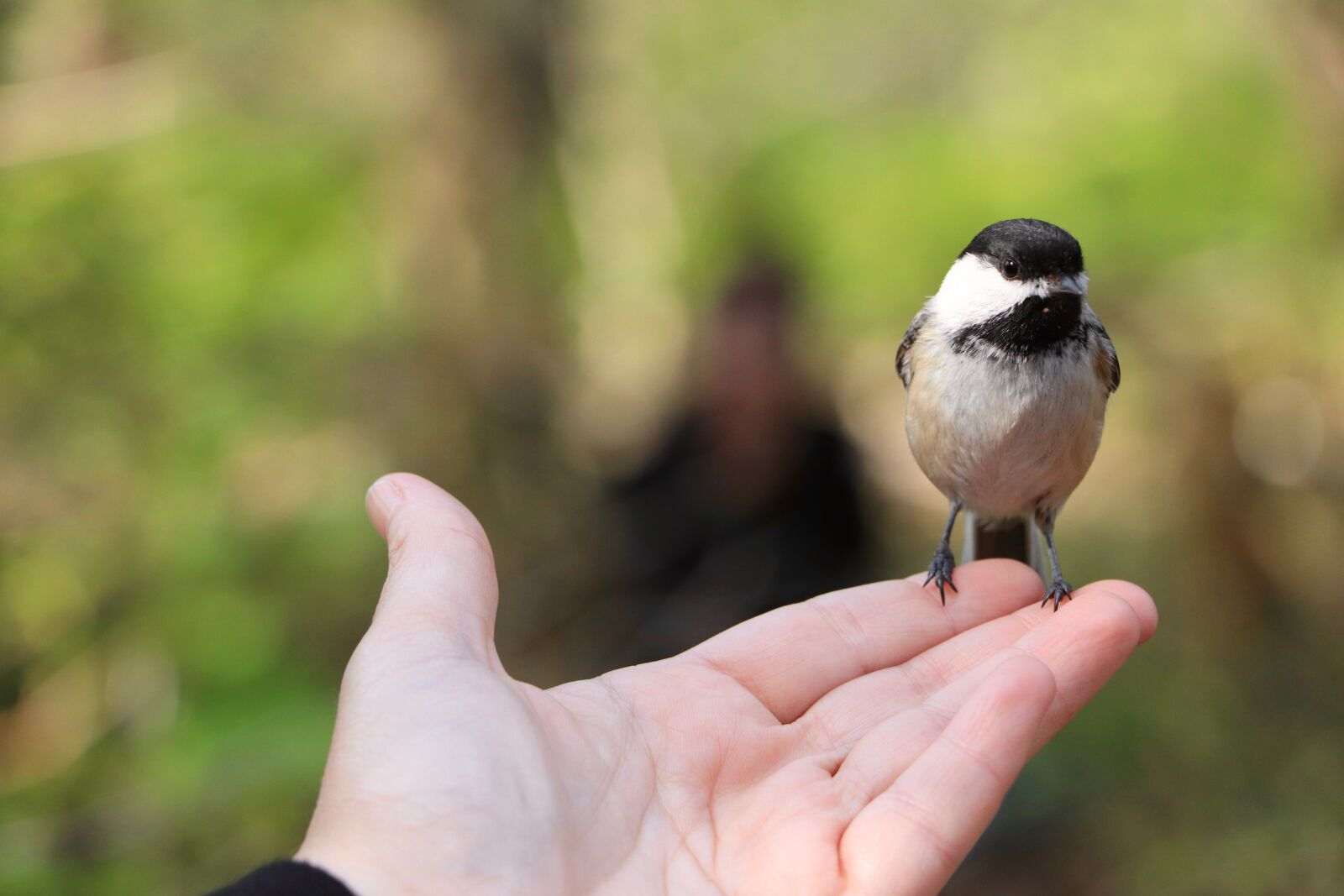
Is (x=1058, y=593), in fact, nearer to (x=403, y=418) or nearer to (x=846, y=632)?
(x=846, y=632)

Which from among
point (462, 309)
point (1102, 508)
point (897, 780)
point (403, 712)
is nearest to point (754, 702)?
point (897, 780)

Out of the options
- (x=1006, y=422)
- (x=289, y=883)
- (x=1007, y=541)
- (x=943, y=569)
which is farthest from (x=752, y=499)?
(x=289, y=883)

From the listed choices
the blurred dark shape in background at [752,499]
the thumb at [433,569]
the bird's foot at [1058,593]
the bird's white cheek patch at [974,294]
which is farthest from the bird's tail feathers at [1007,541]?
the thumb at [433,569]

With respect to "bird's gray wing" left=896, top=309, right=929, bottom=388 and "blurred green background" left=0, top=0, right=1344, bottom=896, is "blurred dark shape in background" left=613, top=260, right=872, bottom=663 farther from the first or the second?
"bird's gray wing" left=896, top=309, right=929, bottom=388

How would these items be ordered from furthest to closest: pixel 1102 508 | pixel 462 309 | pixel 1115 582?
pixel 1102 508 < pixel 462 309 < pixel 1115 582

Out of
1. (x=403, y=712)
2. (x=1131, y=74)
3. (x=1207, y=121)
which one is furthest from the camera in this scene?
(x=1131, y=74)

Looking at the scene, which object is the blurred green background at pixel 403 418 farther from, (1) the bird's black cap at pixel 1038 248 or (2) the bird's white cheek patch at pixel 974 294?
(1) the bird's black cap at pixel 1038 248

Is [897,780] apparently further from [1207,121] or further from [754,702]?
[1207,121]
